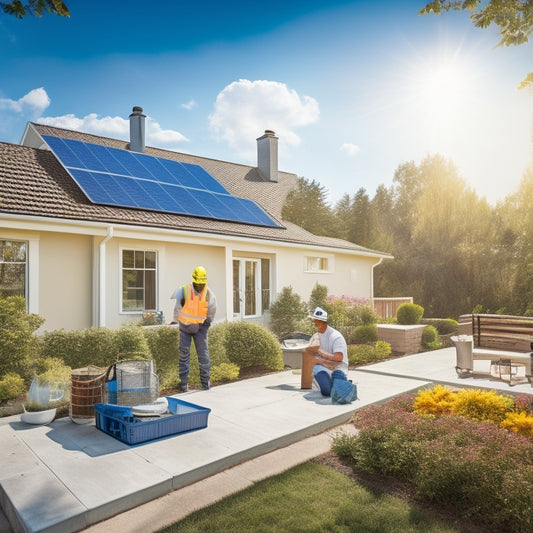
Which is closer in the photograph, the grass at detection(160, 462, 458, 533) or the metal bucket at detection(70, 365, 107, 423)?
the grass at detection(160, 462, 458, 533)

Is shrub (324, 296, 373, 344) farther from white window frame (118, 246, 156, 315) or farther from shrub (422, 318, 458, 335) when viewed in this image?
white window frame (118, 246, 156, 315)

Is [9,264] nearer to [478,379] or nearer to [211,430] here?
[211,430]

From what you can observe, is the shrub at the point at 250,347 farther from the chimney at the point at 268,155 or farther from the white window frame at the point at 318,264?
the chimney at the point at 268,155

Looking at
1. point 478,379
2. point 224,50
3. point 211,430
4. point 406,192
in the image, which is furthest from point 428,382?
point 406,192

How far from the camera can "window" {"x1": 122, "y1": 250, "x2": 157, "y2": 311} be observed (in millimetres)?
Result: 10570

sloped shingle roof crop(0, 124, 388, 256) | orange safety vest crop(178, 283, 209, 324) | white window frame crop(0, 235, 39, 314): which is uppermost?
sloped shingle roof crop(0, 124, 388, 256)

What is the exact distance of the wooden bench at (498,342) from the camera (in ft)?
25.9

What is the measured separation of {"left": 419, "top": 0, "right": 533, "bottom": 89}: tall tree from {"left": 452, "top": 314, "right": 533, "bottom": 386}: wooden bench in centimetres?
448

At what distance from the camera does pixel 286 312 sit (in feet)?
43.9

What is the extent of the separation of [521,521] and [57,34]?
50.7 feet

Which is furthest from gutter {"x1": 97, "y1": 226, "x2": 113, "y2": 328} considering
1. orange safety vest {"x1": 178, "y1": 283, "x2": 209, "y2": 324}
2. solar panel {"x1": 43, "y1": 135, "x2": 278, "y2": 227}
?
orange safety vest {"x1": 178, "y1": 283, "x2": 209, "y2": 324}

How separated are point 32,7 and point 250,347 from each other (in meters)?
6.32

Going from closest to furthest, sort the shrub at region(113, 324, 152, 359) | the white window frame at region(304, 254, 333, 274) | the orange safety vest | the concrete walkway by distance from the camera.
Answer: the concrete walkway → the orange safety vest → the shrub at region(113, 324, 152, 359) → the white window frame at region(304, 254, 333, 274)

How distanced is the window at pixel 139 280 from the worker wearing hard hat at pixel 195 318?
3.79m
